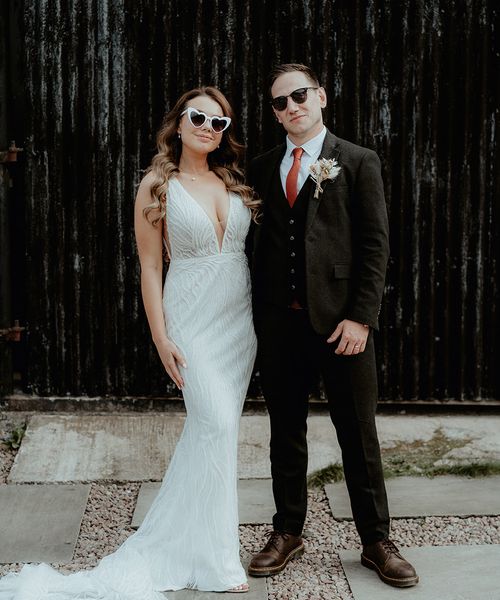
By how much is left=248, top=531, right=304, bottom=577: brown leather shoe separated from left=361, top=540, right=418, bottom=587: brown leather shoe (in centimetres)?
30

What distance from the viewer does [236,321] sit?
3842mm

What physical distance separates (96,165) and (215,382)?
231 centimetres

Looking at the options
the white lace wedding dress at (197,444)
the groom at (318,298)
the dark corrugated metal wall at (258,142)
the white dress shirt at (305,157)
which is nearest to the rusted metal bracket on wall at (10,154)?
the dark corrugated metal wall at (258,142)

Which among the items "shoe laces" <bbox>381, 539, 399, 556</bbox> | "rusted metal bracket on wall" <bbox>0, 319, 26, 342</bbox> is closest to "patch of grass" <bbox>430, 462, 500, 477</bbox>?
"shoe laces" <bbox>381, 539, 399, 556</bbox>

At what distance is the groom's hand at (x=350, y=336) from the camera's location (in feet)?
11.9

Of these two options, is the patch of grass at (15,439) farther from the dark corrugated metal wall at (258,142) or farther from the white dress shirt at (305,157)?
the white dress shirt at (305,157)

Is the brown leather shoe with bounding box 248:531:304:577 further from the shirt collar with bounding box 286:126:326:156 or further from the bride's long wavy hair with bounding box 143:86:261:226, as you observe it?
the shirt collar with bounding box 286:126:326:156

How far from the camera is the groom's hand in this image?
143 inches

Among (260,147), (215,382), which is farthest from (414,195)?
(215,382)

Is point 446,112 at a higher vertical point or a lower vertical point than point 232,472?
higher

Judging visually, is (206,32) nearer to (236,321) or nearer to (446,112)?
(446,112)

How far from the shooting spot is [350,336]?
11.9ft

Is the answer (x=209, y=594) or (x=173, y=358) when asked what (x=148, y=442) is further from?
(x=209, y=594)

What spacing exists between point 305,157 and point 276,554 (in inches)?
67.2
